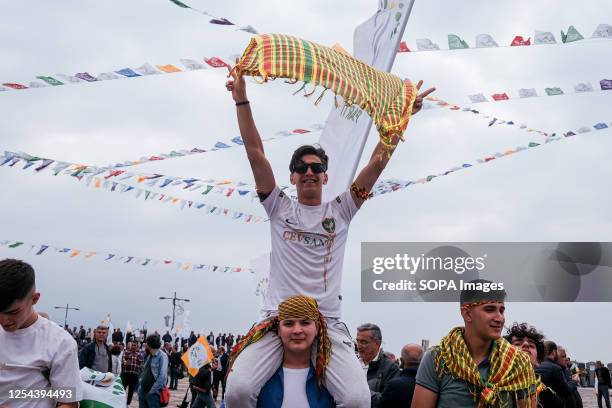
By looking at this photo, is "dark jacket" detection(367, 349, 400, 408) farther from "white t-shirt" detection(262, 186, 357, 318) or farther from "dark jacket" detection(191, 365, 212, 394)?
"dark jacket" detection(191, 365, 212, 394)

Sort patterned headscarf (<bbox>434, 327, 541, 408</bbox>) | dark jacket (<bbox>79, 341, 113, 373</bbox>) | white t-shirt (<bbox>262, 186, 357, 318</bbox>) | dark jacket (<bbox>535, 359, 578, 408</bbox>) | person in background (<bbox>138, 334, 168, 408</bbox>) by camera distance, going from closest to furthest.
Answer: patterned headscarf (<bbox>434, 327, 541, 408</bbox>), white t-shirt (<bbox>262, 186, 357, 318</bbox>), dark jacket (<bbox>535, 359, 578, 408</bbox>), dark jacket (<bbox>79, 341, 113, 373</bbox>), person in background (<bbox>138, 334, 168, 408</bbox>)

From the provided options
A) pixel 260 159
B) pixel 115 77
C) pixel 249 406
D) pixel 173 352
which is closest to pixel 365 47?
pixel 115 77

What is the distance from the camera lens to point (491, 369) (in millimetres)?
3832

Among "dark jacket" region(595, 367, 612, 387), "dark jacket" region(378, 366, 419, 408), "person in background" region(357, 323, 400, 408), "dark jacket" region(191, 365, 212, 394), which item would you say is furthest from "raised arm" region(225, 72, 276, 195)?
"dark jacket" region(595, 367, 612, 387)

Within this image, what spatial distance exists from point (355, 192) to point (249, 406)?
1.39 meters

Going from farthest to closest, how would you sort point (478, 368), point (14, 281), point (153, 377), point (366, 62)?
point (153, 377)
point (366, 62)
point (478, 368)
point (14, 281)

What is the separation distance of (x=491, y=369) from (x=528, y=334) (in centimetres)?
236

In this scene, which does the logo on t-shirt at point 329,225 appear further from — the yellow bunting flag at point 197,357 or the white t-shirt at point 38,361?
the yellow bunting flag at point 197,357

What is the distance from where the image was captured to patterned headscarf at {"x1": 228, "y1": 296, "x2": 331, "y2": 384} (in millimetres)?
3645

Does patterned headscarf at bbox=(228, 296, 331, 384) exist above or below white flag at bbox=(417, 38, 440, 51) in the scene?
below

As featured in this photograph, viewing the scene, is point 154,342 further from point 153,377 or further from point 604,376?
point 604,376

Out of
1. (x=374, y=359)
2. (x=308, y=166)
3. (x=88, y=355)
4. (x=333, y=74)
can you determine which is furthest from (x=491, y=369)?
(x=88, y=355)

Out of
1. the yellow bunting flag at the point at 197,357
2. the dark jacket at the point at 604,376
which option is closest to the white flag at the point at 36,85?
the yellow bunting flag at the point at 197,357

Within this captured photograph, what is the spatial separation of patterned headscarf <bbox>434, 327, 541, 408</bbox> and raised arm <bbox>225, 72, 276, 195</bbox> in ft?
4.56
